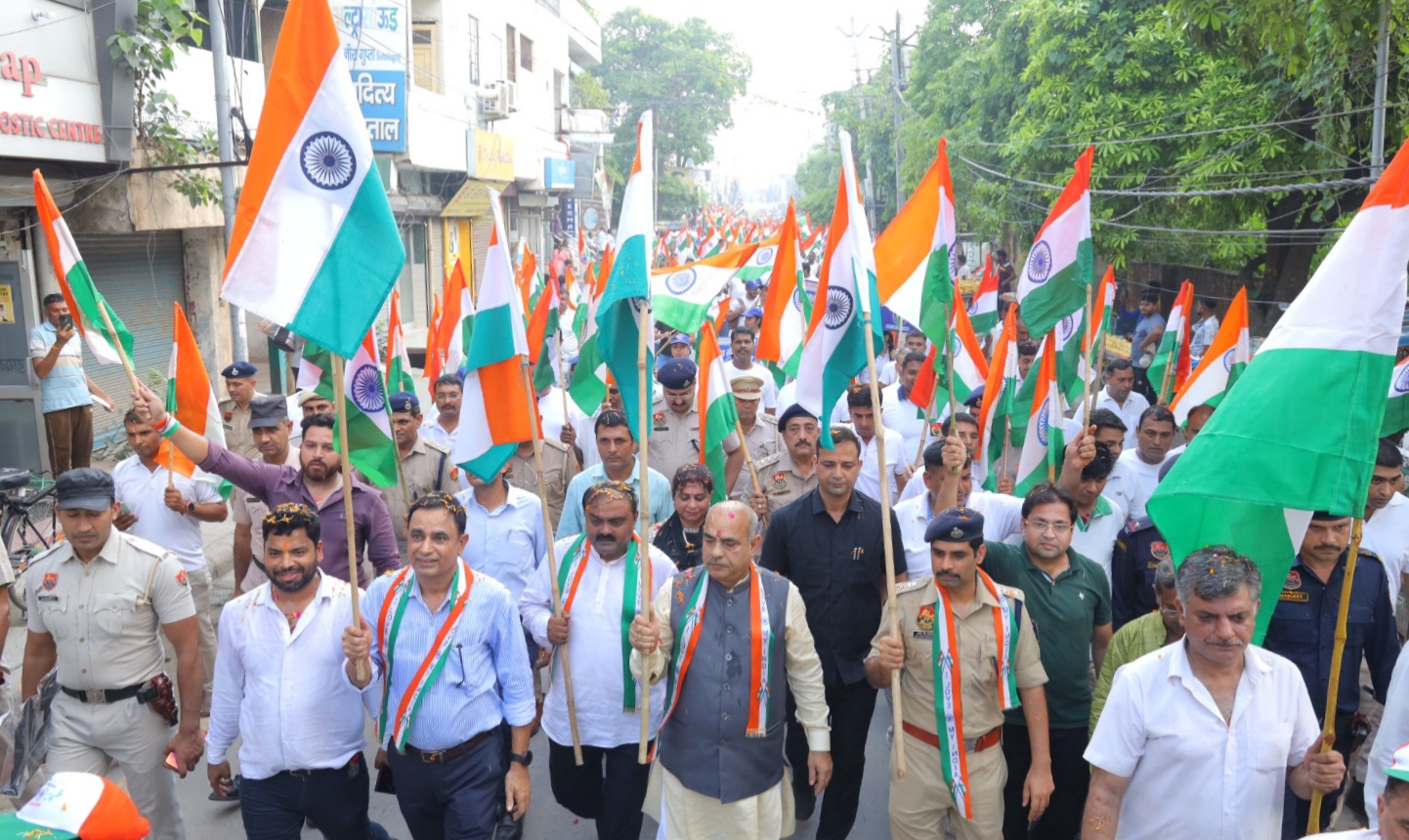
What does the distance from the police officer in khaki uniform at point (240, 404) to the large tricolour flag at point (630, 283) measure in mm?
3207

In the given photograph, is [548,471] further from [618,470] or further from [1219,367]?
[1219,367]

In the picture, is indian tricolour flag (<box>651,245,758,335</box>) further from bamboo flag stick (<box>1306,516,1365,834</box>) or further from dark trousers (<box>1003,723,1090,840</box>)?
bamboo flag stick (<box>1306,516,1365,834</box>)

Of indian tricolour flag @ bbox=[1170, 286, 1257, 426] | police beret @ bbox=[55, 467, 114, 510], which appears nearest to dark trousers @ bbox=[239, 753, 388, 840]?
police beret @ bbox=[55, 467, 114, 510]

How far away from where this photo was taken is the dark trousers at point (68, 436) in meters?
10.5

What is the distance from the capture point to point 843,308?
527 cm

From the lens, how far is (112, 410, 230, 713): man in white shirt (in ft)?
20.2

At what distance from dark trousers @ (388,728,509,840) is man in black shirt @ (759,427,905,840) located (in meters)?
1.44

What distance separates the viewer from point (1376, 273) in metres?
3.44

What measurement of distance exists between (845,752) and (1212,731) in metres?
1.96

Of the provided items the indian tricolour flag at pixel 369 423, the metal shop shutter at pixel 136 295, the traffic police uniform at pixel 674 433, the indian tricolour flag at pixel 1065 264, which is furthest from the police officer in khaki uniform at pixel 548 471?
the metal shop shutter at pixel 136 295

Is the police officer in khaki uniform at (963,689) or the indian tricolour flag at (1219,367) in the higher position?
the indian tricolour flag at (1219,367)

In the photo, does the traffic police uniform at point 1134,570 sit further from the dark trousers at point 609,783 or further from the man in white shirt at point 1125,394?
the man in white shirt at point 1125,394

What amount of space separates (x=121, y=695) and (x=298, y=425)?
384 cm

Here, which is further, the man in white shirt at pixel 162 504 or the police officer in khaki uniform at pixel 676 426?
the police officer in khaki uniform at pixel 676 426
